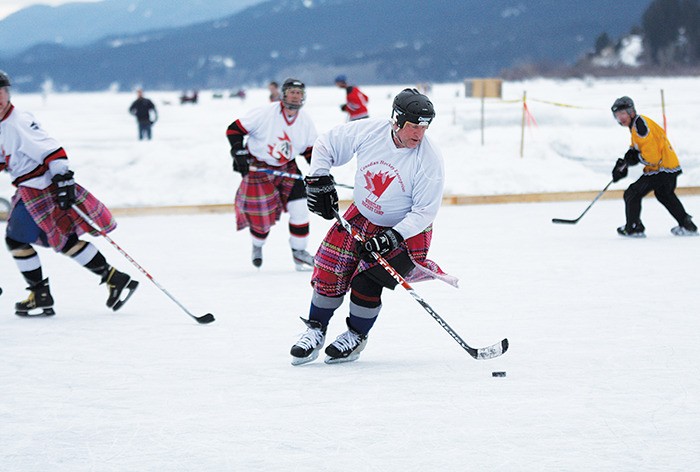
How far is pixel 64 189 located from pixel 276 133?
1798 millimetres

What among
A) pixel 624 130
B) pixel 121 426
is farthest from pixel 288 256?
pixel 624 130

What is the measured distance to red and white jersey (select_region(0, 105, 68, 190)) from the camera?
460cm

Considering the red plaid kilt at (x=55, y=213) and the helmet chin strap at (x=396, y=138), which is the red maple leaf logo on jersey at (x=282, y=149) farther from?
the helmet chin strap at (x=396, y=138)

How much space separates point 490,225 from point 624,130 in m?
8.46

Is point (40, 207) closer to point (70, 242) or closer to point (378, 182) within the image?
point (70, 242)

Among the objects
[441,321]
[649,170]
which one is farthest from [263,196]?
[649,170]

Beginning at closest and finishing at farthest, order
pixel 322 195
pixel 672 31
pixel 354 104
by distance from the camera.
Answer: pixel 322 195 < pixel 354 104 < pixel 672 31

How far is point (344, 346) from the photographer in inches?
148

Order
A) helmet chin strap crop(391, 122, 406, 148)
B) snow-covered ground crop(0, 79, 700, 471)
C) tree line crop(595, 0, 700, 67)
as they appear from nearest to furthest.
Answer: snow-covered ground crop(0, 79, 700, 471), helmet chin strap crop(391, 122, 406, 148), tree line crop(595, 0, 700, 67)

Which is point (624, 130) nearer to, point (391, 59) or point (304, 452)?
point (304, 452)

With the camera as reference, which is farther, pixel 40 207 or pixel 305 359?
pixel 40 207

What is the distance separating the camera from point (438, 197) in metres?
3.49

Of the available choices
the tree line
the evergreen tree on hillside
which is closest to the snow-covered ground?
the tree line

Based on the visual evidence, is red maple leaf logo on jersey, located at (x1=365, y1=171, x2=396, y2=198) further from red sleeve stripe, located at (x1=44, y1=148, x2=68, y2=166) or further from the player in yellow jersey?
the player in yellow jersey
